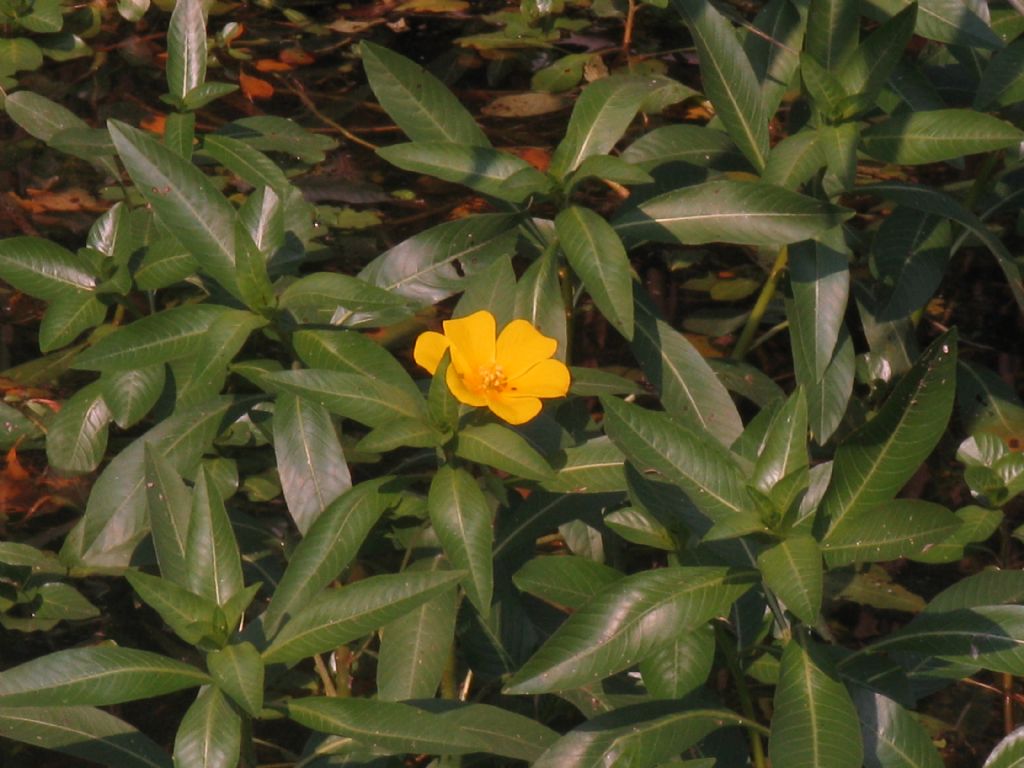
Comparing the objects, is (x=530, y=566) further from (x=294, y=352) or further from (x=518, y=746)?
(x=294, y=352)

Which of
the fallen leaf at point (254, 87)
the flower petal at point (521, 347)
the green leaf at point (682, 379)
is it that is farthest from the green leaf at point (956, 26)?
the fallen leaf at point (254, 87)

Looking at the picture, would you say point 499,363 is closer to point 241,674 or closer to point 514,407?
point 514,407

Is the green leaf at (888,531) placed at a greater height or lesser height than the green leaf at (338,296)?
lesser

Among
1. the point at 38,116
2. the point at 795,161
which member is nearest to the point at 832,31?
the point at 795,161

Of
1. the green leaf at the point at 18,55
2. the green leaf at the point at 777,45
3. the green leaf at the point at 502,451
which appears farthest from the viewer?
the green leaf at the point at 18,55

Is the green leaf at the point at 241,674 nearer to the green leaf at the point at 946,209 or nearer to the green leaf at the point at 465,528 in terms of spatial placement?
the green leaf at the point at 465,528

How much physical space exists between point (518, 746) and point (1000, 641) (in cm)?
Answer: 67

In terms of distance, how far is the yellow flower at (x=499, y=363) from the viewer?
1.92 meters

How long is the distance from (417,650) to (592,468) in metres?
0.38

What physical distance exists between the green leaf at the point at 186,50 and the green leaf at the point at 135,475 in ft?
2.67

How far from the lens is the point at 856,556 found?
5.60ft

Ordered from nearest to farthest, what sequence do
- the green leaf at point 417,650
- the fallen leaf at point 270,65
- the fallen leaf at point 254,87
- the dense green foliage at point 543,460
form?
the dense green foliage at point 543,460 < the green leaf at point 417,650 < the fallen leaf at point 254,87 < the fallen leaf at point 270,65

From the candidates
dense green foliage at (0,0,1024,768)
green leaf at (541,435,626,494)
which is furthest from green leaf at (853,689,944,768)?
green leaf at (541,435,626,494)

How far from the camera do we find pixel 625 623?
169 centimetres
